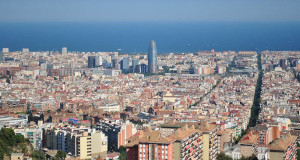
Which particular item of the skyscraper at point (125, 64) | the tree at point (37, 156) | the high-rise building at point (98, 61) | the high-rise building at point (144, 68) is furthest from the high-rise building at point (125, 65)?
the tree at point (37, 156)

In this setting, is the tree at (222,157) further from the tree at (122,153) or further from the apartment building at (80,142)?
the apartment building at (80,142)

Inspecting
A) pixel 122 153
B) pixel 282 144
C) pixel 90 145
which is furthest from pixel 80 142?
pixel 282 144

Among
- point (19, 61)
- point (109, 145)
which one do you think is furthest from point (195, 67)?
point (109, 145)

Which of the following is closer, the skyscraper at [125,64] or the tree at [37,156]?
the tree at [37,156]

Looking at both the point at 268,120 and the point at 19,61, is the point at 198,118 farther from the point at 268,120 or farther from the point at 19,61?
the point at 19,61

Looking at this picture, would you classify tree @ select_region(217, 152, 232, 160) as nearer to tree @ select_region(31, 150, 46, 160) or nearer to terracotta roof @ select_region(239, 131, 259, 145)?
terracotta roof @ select_region(239, 131, 259, 145)

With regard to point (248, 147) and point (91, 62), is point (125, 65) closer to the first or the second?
point (91, 62)

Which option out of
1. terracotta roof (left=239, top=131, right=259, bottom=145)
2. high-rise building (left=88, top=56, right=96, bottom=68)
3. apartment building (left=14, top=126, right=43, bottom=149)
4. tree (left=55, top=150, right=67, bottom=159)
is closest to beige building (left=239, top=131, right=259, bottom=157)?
terracotta roof (left=239, top=131, right=259, bottom=145)

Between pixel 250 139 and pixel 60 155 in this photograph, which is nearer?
pixel 60 155

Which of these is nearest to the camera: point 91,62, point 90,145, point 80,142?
point 80,142

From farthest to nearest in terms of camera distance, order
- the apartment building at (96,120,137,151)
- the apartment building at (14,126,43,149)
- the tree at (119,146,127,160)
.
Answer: the apartment building at (96,120,137,151)
the apartment building at (14,126,43,149)
the tree at (119,146,127,160)

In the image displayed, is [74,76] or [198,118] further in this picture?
[74,76]
